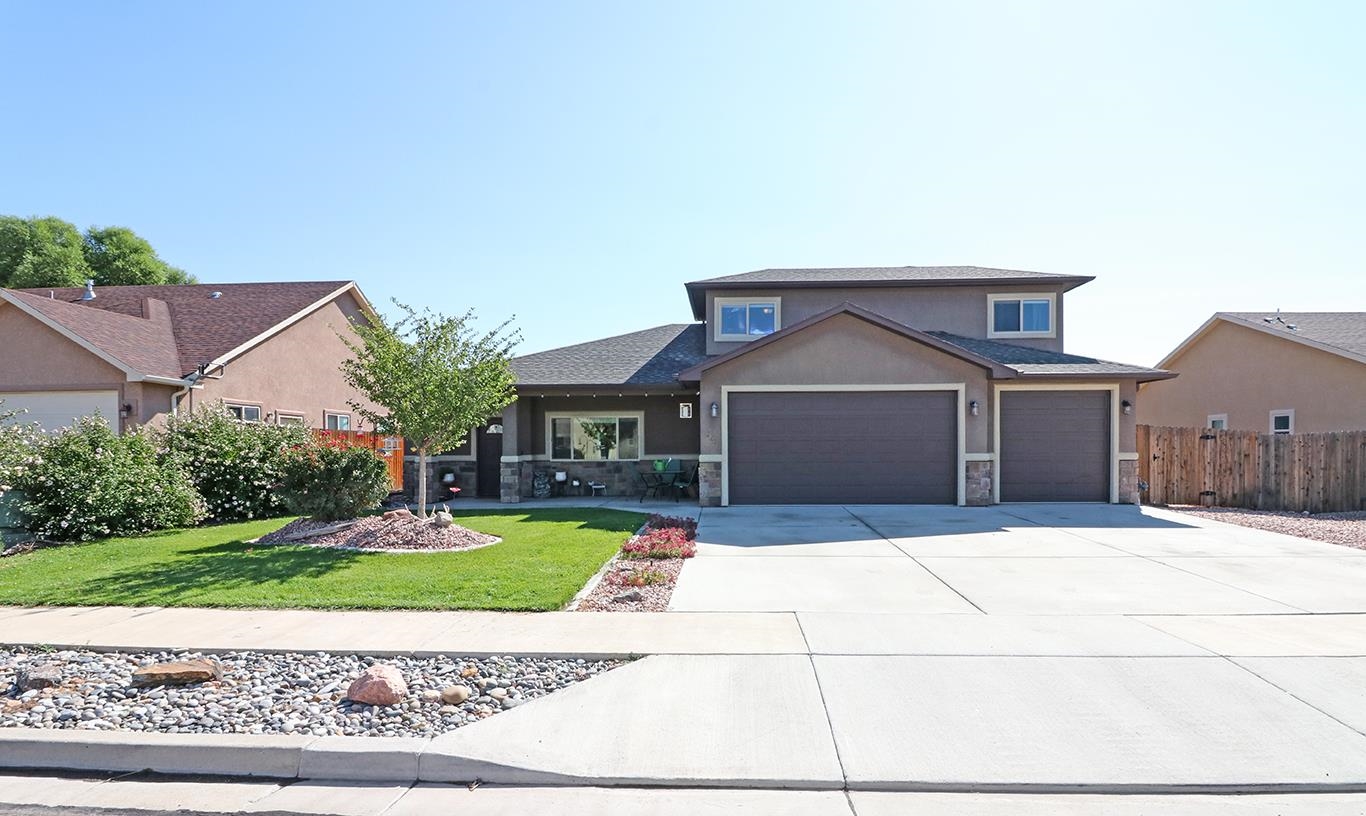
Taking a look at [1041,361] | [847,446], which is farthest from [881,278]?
[847,446]

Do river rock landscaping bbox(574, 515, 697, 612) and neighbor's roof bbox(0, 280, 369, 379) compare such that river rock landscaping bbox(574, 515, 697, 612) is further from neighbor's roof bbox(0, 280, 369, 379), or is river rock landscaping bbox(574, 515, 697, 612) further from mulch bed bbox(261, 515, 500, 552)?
neighbor's roof bbox(0, 280, 369, 379)

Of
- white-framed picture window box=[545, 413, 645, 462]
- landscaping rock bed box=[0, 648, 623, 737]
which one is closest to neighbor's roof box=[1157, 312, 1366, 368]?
white-framed picture window box=[545, 413, 645, 462]

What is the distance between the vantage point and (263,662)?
5602 mm

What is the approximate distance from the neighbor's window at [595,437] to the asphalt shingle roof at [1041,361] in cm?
823

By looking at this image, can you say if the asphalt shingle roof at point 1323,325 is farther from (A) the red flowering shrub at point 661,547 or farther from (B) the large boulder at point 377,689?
(B) the large boulder at point 377,689

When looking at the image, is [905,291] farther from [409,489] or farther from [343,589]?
[343,589]

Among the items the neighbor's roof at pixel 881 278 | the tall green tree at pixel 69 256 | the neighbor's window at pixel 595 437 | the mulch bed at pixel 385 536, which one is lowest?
the mulch bed at pixel 385 536

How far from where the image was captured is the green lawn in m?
7.29

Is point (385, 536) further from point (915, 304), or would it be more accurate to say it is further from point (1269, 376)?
point (1269, 376)

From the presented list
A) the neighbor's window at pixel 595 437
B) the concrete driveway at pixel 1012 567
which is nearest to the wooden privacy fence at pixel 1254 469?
the concrete driveway at pixel 1012 567

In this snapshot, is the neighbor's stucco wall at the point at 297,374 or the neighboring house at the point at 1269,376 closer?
the neighboring house at the point at 1269,376

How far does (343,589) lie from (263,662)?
2107 mm

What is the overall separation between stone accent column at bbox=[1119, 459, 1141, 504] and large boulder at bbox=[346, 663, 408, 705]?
1571 centimetres

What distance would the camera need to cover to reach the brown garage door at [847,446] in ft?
50.8
